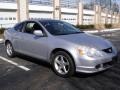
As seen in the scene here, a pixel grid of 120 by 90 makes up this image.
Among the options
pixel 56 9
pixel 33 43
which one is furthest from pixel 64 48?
pixel 56 9

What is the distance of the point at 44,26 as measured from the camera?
7.30 meters

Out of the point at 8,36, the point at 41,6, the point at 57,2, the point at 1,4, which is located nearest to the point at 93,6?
the point at 57,2

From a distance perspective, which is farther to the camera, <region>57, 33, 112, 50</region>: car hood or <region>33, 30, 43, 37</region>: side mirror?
<region>33, 30, 43, 37</region>: side mirror

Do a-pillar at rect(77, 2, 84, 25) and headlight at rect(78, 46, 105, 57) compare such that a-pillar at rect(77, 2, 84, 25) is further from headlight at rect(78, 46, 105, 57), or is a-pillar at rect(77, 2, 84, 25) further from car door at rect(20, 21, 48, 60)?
headlight at rect(78, 46, 105, 57)

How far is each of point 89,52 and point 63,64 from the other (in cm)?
91

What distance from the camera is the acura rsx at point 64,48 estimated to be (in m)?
5.97

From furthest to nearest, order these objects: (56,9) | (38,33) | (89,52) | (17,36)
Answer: (56,9)
(17,36)
(38,33)
(89,52)

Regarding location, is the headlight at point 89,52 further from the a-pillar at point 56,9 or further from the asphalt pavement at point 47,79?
the a-pillar at point 56,9

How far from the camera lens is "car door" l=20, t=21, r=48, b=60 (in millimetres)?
6983

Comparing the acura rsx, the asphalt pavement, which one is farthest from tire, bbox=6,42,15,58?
the asphalt pavement

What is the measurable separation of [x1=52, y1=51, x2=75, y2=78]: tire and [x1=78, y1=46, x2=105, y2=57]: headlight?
39 cm

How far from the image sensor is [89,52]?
596cm

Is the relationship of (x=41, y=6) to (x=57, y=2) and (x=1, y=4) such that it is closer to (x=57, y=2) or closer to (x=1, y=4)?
(x=57, y=2)

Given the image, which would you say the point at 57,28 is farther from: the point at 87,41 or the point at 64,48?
the point at 87,41
